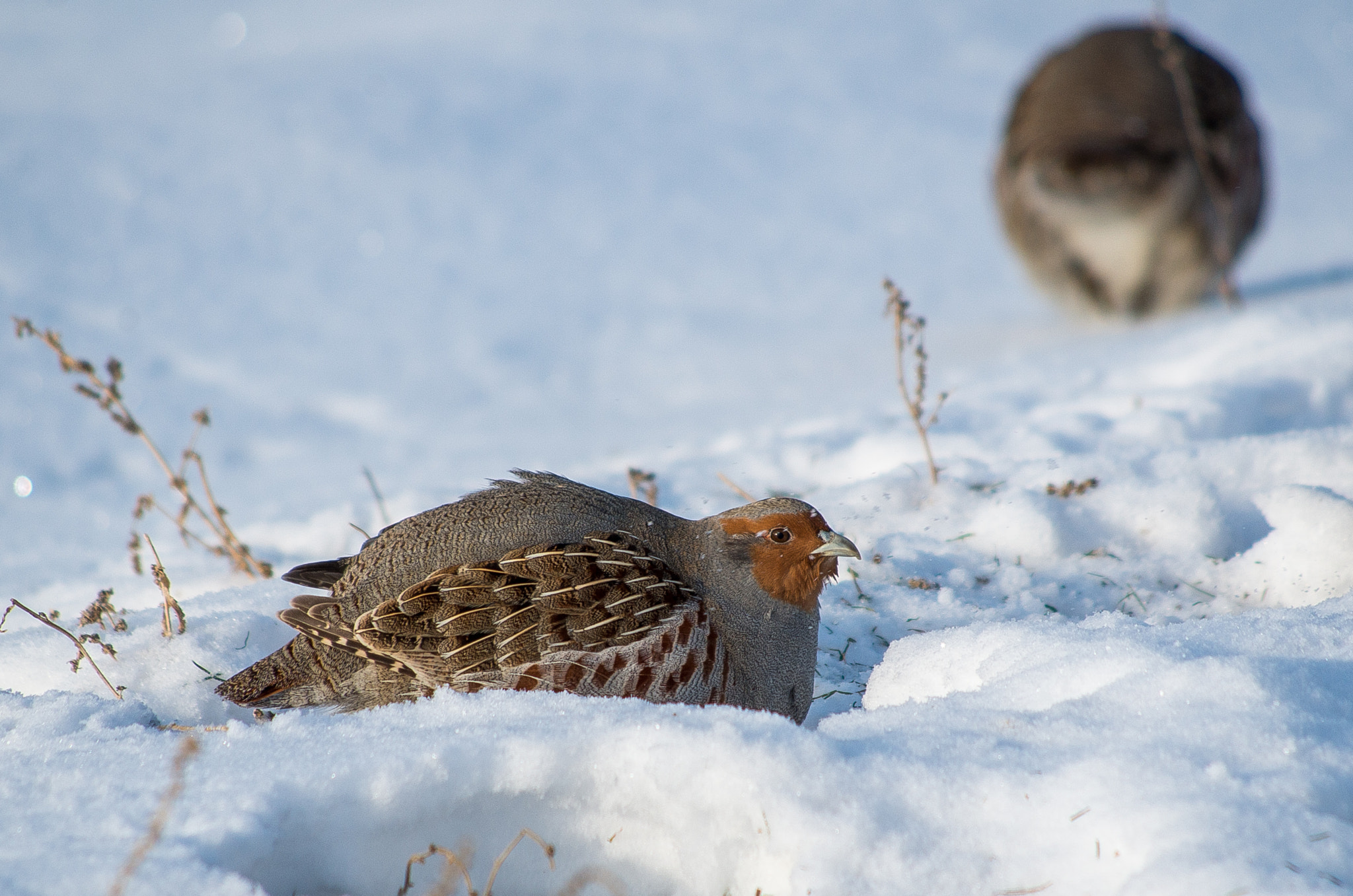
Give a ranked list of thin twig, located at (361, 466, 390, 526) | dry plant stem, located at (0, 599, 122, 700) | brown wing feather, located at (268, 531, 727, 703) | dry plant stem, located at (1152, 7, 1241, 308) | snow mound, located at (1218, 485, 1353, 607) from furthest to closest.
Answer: dry plant stem, located at (1152, 7, 1241, 308) < thin twig, located at (361, 466, 390, 526) < snow mound, located at (1218, 485, 1353, 607) < dry plant stem, located at (0, 599, 122, 700) < brown wing feather, located at (268, 531, 727, 703)

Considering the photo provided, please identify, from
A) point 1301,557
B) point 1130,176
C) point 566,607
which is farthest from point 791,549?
point 1130,176

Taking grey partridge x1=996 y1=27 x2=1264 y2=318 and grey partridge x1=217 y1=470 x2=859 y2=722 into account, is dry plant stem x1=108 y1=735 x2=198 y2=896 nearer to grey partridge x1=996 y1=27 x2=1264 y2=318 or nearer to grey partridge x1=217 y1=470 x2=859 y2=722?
grey partridge x1=217 y1=470 x2=859 y2=722

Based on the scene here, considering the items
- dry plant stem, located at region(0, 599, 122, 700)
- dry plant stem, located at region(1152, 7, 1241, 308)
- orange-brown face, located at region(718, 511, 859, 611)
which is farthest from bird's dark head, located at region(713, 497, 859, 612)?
dry plant stem, located at region(1152, 7, 1241, 308)

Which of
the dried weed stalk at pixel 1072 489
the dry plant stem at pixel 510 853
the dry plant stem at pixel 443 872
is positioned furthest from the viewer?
the dried weed stalk at pixel 1072 489

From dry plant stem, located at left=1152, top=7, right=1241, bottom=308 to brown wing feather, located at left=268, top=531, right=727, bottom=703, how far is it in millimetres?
5375

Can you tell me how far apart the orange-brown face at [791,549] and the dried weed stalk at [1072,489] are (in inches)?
45.2

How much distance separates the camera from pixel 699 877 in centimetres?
156

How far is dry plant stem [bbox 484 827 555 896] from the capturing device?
1437 millimetres

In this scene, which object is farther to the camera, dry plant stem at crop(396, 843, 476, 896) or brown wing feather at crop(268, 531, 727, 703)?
brown wing feather at crop(268, 531, 727, 703)

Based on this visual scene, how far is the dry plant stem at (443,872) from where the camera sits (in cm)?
130

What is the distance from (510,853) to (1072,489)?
217 centimetres

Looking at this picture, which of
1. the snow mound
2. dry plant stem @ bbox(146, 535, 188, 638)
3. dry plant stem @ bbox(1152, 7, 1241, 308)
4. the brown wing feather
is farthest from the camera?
dry plant stem @ bbox(1152, 7, 1241, 308)

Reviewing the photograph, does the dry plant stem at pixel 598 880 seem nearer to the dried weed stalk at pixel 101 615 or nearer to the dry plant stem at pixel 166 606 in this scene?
the dry plant stem at pixel 166 606

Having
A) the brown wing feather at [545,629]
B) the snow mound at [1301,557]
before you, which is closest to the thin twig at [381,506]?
the brown wing feather at [545,629]
